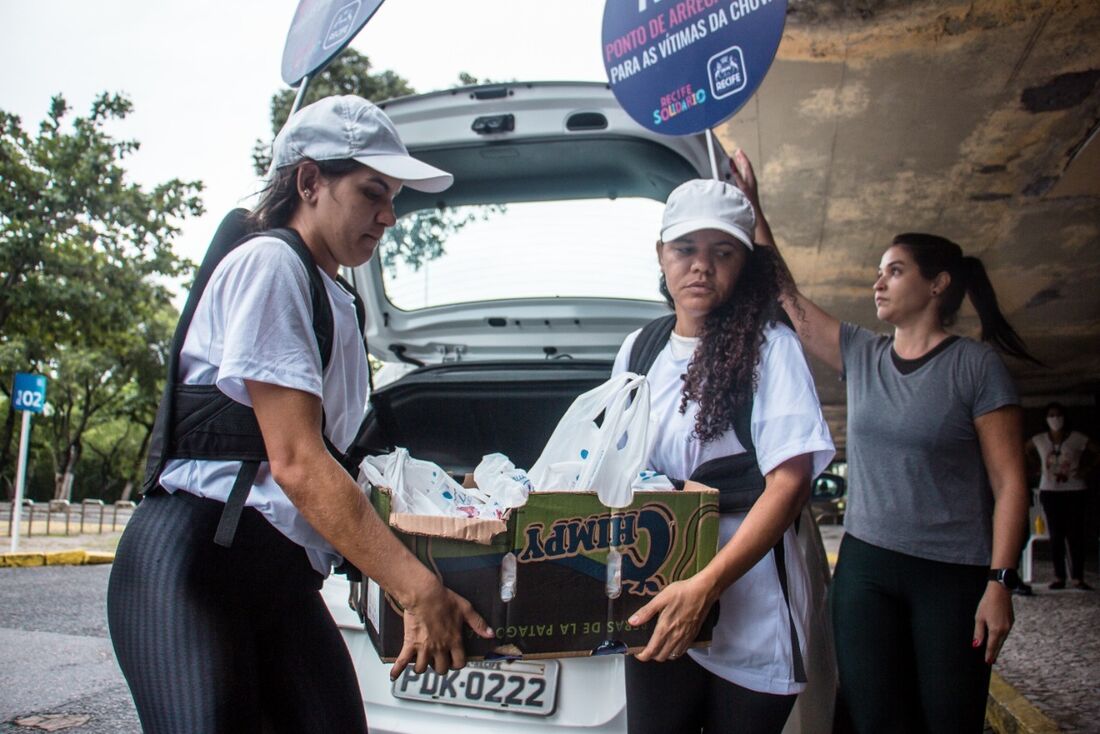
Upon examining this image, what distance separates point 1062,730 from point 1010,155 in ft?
13.5

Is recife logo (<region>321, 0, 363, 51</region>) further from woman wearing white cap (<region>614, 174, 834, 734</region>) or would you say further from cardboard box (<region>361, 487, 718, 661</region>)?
cardboard box (<region>361, 487, 718, 661</region>)

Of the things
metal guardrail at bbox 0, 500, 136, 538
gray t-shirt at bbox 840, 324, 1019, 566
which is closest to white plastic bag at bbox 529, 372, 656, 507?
gray t-shirt at bbox 840, 324, 1019, 566

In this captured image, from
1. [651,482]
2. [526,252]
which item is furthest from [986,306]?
[526,252]

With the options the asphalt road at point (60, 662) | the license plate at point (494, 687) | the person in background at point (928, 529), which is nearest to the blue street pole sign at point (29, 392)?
the asphalt road at point (60, 662)

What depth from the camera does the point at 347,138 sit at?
4.90 feet

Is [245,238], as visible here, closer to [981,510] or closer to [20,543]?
[981,510]

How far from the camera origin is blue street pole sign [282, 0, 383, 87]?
2.58m

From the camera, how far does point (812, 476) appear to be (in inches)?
66.9

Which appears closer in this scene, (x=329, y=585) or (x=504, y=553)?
(x=504, y=553)

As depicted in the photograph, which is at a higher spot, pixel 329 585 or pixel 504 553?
pixel 504 553

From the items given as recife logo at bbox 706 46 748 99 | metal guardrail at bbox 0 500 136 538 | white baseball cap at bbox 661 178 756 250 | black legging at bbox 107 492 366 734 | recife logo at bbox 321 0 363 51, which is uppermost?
recife logo at bbox 321 0 363 51

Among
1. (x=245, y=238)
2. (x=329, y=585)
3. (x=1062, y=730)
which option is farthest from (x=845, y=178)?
(x=245, y=238)

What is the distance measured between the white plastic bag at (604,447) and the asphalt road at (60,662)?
281 cm

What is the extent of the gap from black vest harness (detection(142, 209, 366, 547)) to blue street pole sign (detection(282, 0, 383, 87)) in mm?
1347
